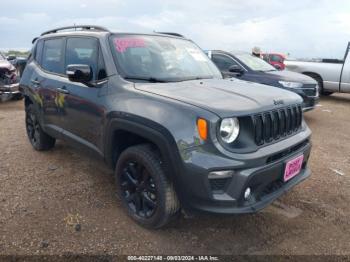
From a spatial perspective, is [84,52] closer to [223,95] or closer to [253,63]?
[223,95]

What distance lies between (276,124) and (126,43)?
5.74 ft

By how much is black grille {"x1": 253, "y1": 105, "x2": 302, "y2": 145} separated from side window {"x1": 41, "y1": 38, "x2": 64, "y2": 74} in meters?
2.60

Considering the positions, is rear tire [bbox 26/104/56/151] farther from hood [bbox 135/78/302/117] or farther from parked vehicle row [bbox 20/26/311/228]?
hood [bbox 135/78/302/117]

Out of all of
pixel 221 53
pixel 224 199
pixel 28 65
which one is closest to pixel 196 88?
pixel 224 199

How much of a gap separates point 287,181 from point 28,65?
4085 mm

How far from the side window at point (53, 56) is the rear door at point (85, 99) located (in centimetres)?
17

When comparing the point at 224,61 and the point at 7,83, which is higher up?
the point at 224,61

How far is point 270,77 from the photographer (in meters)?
7.42

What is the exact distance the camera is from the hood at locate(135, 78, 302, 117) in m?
2.63

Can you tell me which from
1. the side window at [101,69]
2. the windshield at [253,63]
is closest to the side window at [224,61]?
the windshield at [253,63]

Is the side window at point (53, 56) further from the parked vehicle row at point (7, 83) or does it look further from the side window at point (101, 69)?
the parked vehicle row at point (7, 83)

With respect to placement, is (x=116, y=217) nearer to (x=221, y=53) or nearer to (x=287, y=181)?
(x=287, y=181)

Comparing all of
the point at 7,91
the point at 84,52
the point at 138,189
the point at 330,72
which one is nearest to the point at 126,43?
the point at 84,52

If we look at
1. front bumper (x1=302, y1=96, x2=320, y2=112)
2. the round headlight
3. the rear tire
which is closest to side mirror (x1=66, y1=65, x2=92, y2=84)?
the round headlight
